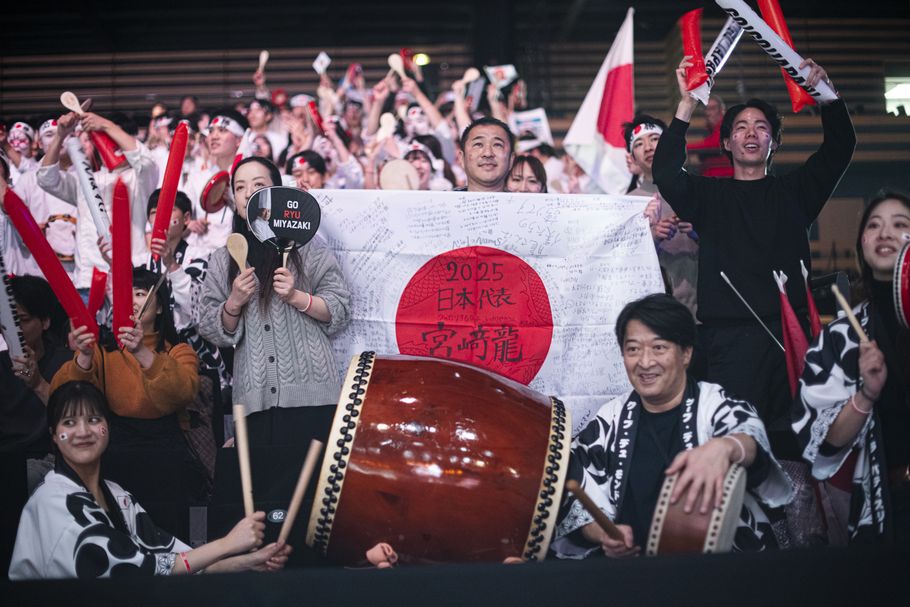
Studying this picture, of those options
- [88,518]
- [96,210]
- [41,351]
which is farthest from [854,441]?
[41,351]

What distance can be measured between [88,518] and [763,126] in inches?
91.8

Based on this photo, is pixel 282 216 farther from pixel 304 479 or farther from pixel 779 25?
pixel 779 25

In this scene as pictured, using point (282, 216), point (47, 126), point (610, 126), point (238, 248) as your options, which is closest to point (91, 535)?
point (238, 248)

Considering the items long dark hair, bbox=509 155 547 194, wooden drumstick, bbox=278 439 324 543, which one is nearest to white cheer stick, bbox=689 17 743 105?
long dark hair, bbox=509 155 547 194

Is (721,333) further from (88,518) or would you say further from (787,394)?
(88,518)

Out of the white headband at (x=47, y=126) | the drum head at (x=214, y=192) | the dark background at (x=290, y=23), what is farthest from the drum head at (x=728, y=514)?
the dark background at (x=290, y=23)

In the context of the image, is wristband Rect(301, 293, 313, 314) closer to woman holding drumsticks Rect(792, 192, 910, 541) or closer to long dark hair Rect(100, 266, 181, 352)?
long dark hair Rect(100, 266, 181, 352)

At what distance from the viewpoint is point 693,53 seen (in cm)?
283

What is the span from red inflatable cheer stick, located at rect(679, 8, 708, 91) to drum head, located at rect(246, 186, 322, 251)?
1.20 m

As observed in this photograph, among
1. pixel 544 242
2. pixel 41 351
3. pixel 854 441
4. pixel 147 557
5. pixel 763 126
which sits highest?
pixel 763 126

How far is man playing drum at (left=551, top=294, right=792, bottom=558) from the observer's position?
2238 millimetres

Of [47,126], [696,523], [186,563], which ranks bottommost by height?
[186,563]

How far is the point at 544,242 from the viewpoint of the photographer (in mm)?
3223

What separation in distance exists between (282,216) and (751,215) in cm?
148
